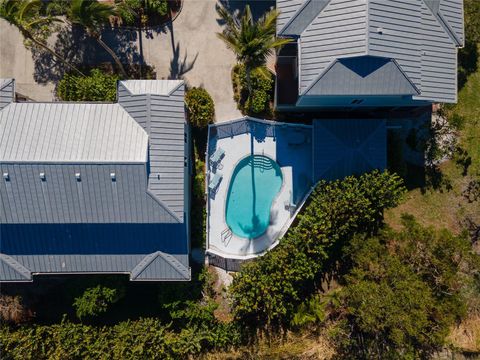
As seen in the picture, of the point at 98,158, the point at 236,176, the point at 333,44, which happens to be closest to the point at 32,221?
the point at 98,158

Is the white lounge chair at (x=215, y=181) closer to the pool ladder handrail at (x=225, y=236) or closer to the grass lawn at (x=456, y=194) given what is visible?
the pool ladder handrail at (x=225, y=236)

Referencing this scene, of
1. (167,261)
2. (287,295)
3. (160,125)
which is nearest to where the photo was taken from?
(160,125)

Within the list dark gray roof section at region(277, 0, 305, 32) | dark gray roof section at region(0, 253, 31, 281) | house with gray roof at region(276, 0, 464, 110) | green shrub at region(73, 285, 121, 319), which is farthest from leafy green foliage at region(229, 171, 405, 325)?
dark gray roof section at region(0, 253, 31, 281)

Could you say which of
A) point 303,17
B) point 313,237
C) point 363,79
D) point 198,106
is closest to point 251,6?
point 303,17

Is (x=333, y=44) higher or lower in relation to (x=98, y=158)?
higher

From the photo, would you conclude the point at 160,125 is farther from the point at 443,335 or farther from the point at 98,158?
the point at 443,335

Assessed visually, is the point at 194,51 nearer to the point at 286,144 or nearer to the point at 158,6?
the point at 158,6
